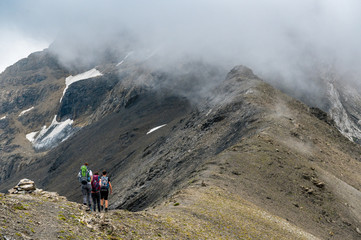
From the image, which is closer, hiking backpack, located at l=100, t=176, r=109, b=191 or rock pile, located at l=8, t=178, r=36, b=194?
rock pile, located at l=8, t=178, r=36, b=194

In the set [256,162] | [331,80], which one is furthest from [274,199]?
[331,80]

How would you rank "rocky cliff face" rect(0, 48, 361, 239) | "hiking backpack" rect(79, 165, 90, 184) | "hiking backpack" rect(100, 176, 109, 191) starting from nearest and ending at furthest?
"hiking backpack" rect(79, 165, 90, 184) → "hiking backpack" rect(100, 176, 109, 191) → "rocky cliff face" rect(0, 48, 361, 239)

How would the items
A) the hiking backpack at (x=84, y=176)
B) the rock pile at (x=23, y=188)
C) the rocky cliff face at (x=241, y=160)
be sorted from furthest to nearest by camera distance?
the rocky cliff face at (x=241, y=160), the hiking backpack at (x=84, y=176), the rock pile at (x=23, y=188)

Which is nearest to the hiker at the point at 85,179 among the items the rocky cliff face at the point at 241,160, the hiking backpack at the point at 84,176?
the hiking backpack at the point at 84,176

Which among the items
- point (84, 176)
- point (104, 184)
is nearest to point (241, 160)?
point (104, 184)

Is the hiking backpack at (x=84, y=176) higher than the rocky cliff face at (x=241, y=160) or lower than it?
higher

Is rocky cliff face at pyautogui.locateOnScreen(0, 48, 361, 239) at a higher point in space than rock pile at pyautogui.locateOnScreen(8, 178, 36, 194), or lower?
lower

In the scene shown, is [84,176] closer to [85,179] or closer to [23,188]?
[85,179]

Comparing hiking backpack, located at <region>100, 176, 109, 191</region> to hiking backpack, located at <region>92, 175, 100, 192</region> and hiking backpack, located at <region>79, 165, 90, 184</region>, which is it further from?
hiking backpack, located at <region>79, 165, 90, 184</region>

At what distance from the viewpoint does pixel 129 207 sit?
54.6m

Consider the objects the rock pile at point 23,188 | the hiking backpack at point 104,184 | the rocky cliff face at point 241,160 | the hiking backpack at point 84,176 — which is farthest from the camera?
the rocky cliff face at point 241,160

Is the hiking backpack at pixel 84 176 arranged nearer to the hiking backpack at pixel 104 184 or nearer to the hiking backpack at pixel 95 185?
the hiking backpack at pixel 95 185

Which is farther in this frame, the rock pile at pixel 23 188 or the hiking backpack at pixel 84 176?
the hiking backpack at pixel 84 176

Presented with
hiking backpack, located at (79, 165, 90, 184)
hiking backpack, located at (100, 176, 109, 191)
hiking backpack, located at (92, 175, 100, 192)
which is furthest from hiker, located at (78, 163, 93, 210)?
hiking backpack, located at (100, 176, 109, 191)
